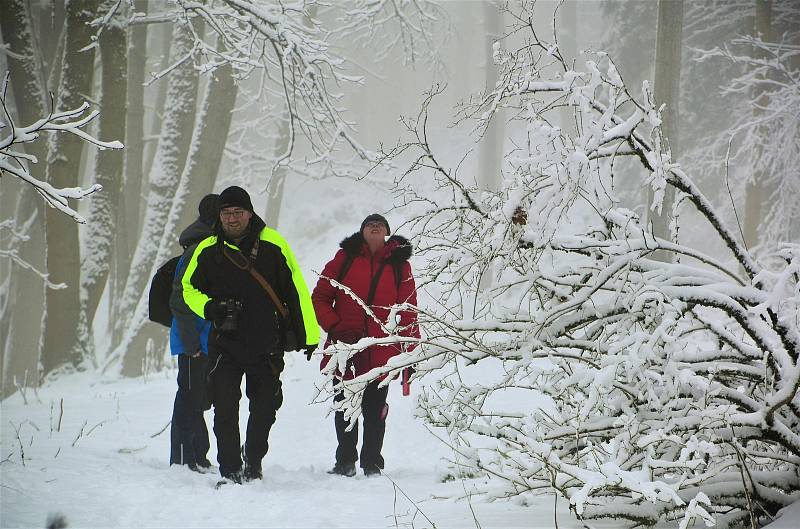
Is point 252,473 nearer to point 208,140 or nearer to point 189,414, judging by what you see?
point 189,414

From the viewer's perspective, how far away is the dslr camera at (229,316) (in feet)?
13.5

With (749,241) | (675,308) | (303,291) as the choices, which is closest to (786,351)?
(675,308)

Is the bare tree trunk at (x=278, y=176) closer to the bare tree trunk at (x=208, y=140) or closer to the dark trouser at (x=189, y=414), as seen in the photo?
the bare tree trunk at (x=208, y=140)

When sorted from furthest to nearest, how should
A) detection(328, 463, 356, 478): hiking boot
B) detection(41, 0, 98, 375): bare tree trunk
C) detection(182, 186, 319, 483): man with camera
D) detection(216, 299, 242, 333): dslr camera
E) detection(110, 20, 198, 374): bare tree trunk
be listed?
1. detection(110, 20, 198, 374): bare tree trunk
2. detection(41, 0, 98, 375): bare tree trunk
3. detection(328, 463, 356, 478): hiking boot
4. detection(182, 186, 319, 483): man with camera
5. detection(216, 299, 242, 333): dslr camera

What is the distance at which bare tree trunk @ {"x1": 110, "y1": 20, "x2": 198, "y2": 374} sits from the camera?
11.1 m

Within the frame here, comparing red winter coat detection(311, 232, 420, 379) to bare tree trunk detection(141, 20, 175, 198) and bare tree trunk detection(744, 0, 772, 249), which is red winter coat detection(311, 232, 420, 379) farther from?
bare tree trunk detection(141, 20, 175, 198)

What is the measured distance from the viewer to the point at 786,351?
2.65 metres

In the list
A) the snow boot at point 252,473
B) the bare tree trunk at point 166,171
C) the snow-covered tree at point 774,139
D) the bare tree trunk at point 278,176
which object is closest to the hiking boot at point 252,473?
the snow boot at point 252,473

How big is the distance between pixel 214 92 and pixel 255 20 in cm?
347

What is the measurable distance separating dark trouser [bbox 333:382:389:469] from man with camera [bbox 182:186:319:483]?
66 cm

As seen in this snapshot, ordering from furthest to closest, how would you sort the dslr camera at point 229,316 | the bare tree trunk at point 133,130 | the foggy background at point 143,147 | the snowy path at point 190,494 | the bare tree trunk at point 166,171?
the bare tree trunk at point 133,130
the bare tree trunk at point 166,171
the foggy background at point 143,147
the dslr camera at point 229,316
the snowy path at point 190,494

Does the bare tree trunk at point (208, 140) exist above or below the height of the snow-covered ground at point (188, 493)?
above

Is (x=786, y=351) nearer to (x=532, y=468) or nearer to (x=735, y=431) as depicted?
(x=735, y=431)

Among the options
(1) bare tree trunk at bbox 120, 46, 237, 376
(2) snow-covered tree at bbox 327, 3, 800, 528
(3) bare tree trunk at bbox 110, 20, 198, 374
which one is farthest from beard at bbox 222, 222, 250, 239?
(3) bare tree trunk at bbox 110, 20, 198, 374
